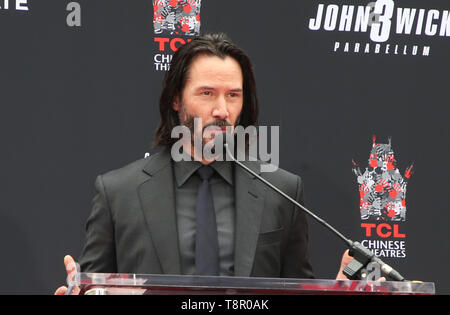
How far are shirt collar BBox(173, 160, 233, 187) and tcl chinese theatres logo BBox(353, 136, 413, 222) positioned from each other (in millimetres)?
946

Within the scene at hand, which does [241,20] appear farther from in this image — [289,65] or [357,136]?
[357,136]

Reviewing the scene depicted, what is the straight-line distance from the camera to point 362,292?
1.79 meters

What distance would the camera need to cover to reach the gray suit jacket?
2.72 meters

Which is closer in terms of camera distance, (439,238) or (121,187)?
(121,187)

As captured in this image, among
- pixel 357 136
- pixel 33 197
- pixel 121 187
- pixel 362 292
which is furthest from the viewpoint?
pixel 357 136

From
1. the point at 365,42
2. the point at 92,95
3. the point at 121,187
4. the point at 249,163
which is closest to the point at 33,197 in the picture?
the point at 92,95

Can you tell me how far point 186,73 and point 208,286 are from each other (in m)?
1.44

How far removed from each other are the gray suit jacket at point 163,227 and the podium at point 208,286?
2.85 feet

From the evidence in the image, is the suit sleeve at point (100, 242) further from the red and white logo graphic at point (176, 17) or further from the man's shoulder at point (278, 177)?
the red and white logo graphic at point (176, 17)

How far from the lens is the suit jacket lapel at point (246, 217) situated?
106 inches

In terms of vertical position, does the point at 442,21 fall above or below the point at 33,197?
above

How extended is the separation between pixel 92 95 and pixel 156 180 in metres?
0.84

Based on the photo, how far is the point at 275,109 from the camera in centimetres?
366

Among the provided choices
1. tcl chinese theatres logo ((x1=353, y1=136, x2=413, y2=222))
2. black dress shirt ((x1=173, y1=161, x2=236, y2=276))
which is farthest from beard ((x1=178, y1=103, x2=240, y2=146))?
tcl chinese theatres logo ((x1=353, y1=136, x2=413, y2=222))
